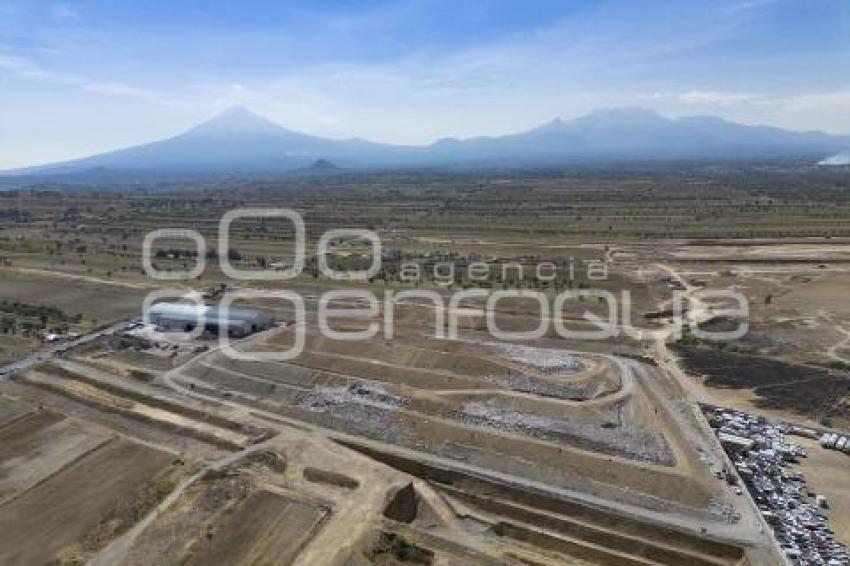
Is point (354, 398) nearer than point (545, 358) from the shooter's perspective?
Yes

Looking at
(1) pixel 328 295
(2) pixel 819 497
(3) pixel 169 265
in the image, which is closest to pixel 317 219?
(3) pixel 169 265

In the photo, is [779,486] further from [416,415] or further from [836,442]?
[416,415]

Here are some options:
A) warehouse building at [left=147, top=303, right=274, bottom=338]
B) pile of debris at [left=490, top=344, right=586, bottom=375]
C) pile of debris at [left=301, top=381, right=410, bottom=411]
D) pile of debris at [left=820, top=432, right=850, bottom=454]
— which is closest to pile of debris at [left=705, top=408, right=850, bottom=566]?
pile of debris at [left=820, top=432, right=850, bottom=454]

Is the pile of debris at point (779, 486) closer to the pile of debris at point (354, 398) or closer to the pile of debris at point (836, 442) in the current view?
the pile of debris at point (836, 442)

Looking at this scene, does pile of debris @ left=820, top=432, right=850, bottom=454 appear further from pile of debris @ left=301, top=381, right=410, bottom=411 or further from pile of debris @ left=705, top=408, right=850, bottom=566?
pile of debris @ left=301, top=381, right=410, bottom=411

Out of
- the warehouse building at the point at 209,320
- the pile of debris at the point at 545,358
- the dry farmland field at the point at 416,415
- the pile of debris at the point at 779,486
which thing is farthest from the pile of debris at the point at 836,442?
the warehouse building at the point at 209,320

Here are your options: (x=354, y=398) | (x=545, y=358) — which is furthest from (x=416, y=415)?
(x=545, y=358)
